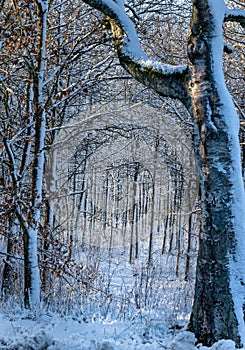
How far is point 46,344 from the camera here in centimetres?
339

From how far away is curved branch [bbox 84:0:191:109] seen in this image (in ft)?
13.5

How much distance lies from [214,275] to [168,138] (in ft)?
34.6

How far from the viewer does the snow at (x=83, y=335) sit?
11.0 ft

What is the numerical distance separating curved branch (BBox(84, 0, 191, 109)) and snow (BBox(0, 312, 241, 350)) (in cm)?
243

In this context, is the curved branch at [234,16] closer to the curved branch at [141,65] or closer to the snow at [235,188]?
the snow at [235,188]

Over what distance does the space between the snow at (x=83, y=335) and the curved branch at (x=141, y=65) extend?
2.43m

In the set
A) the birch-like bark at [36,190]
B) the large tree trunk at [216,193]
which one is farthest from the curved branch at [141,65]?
the birch-like bark at [36,190]

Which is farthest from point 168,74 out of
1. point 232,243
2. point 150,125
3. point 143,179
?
point 143,179

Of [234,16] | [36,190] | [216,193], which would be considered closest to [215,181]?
[216,193]

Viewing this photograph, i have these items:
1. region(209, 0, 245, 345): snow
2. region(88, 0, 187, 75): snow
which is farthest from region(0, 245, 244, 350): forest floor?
region(88, 0, 187, 75): snow

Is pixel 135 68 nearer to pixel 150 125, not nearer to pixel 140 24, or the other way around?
pixel 140 24

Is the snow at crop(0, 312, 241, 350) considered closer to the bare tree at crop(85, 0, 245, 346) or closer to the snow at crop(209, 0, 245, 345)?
the bare tree at crop(85, 0, 245, 346)

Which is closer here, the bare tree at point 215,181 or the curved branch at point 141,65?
the bare tree at point 215,181

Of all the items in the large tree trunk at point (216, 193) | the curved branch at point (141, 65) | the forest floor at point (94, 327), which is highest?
the curved branch at point (141, 65)
